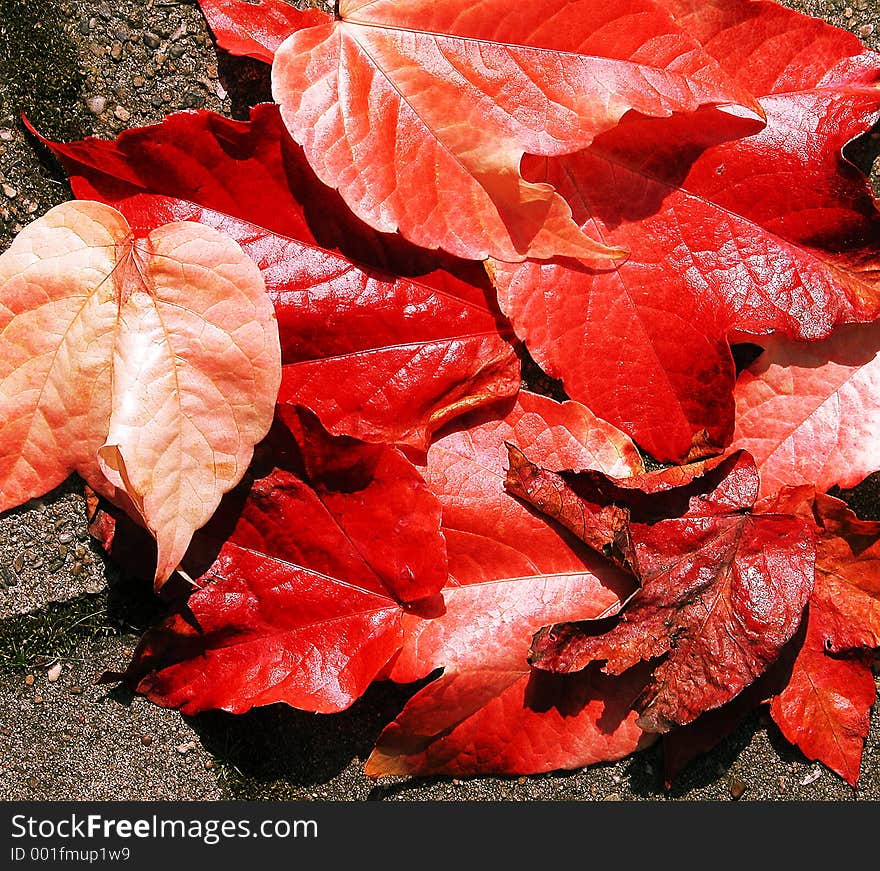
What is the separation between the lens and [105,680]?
3.84 ft

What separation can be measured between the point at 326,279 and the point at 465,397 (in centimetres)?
24

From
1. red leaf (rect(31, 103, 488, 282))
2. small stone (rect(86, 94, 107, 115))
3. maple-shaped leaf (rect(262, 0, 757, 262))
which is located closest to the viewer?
maple-shaped leaf (rect(262, 0, 757, 262))

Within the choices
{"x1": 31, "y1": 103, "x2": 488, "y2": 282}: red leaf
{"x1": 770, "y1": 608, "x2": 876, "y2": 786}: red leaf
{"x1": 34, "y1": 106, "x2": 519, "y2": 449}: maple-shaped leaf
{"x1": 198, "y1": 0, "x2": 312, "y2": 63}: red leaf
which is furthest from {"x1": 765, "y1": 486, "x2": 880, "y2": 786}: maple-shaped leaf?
{"x1": 198, "y1": 0, "x2": 312, "y2": 63}: red leaf

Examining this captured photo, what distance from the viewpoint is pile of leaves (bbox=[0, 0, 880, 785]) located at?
97 centimetres

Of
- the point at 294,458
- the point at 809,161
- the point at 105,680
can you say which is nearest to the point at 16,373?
the point at 294,458

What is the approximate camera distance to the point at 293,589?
3.60 ft

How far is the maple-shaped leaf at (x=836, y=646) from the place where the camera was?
44.8 inches

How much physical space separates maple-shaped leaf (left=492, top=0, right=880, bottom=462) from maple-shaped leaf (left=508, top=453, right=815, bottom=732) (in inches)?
5.8

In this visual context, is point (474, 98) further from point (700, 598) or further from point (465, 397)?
point (700, 598)

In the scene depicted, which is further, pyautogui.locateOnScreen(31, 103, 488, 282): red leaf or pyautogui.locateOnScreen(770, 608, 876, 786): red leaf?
pyautogui.locateOnScreen(770, 608, 876, 786): red leaf

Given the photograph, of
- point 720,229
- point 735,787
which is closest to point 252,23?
point 720,229

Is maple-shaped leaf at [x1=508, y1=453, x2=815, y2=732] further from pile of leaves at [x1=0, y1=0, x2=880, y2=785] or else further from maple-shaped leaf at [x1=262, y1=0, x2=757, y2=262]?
maple-shaped leaf at [x1=262, y1=0, x2=757, y2=262]

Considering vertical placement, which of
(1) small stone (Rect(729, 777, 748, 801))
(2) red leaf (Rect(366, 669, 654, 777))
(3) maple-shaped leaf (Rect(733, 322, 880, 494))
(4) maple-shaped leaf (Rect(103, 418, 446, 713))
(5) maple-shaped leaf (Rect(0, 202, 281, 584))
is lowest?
(1) small stone (Rect(729, 777, 748, 801))

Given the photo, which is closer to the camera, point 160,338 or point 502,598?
point 160,338
